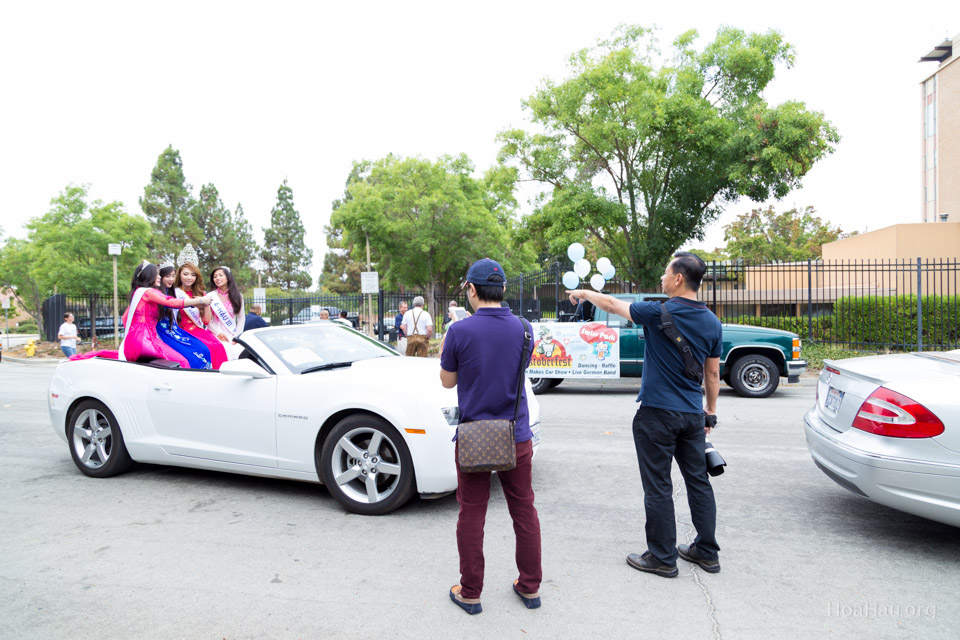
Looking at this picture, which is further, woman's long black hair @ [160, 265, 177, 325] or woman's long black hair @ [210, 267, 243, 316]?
woman's long black hair @ [210, 267, 243, 316]

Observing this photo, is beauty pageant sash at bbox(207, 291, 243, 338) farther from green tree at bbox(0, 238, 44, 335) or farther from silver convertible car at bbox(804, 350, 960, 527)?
green tree at bbox(0, 238, 44, 335)

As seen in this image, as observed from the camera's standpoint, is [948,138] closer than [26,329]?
Yes

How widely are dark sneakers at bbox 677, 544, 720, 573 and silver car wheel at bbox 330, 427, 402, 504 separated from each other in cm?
189

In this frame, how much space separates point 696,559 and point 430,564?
1539mm

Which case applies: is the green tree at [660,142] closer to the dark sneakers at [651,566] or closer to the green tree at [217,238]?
the dark sneakers at [651,566]

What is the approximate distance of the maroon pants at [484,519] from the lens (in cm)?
314

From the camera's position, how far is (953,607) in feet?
10.4

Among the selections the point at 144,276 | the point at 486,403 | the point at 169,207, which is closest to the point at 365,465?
the point at 486,403

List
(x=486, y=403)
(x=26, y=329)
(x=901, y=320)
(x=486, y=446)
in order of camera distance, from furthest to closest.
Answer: (x=26, y=329), (x=901, y=320), (x=486, y=403), (x=486, y=446)

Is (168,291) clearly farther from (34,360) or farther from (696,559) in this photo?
(34,360)

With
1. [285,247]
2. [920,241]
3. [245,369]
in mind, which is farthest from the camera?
[285,247]

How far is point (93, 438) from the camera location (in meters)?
5.66

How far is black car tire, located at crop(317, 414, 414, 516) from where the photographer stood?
14.5 feet

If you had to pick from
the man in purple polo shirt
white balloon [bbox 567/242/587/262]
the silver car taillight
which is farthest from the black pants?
white balloon [bbox 567/242/587/262]
